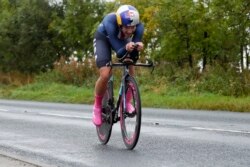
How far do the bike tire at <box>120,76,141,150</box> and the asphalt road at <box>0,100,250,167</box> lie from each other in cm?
17

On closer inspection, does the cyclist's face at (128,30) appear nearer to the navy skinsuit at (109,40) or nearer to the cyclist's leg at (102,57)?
the navy skinsuit at (109,40)

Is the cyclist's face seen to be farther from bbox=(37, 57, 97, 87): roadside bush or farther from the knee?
bbox=(37, 57, 97, 87): roadside bush

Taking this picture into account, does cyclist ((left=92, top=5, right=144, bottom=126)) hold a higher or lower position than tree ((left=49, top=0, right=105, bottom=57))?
lower

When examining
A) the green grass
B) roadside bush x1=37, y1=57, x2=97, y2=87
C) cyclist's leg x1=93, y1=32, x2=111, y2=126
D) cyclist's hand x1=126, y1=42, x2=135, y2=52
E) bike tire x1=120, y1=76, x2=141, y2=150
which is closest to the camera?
cyclist's hand x1=126, y1=42, x2=135, y2=52

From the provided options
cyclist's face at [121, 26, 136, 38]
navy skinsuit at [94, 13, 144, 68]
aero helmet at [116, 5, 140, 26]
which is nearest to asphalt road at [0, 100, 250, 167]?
navy skinsuit at [94, 13, 144, 68]

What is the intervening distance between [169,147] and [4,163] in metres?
2.32

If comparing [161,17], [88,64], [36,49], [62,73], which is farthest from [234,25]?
[36,49]

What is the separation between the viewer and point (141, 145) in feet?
26.6

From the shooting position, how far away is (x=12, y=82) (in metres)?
39.4

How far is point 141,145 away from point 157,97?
12960mm

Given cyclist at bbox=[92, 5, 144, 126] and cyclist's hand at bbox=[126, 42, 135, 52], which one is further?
cyclist at bbox=[92, 5, 144, 126]

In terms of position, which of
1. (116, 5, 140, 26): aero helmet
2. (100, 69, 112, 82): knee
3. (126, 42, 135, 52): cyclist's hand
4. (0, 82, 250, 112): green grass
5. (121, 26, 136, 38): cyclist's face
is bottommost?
(0, 82, 250, 112): green grass

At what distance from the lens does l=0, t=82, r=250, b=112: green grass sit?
16.9 m

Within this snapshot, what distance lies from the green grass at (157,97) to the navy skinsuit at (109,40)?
8.57 m
